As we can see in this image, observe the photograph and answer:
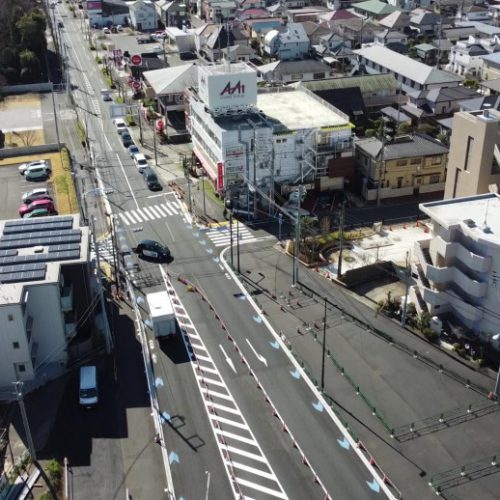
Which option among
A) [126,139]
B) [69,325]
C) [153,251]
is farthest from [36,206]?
[69,325]

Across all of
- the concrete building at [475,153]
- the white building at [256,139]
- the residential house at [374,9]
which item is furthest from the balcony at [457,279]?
the residential house at [374,9]

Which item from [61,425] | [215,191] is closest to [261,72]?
[215,191]

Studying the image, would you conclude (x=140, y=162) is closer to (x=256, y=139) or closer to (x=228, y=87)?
(x=228, y=87)

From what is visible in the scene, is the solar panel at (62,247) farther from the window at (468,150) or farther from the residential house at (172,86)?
the residential house at (172,86)

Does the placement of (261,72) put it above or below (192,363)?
above

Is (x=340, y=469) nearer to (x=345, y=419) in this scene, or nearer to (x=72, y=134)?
(x=345, y=419)

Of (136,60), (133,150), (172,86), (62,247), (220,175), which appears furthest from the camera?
(136,60)
